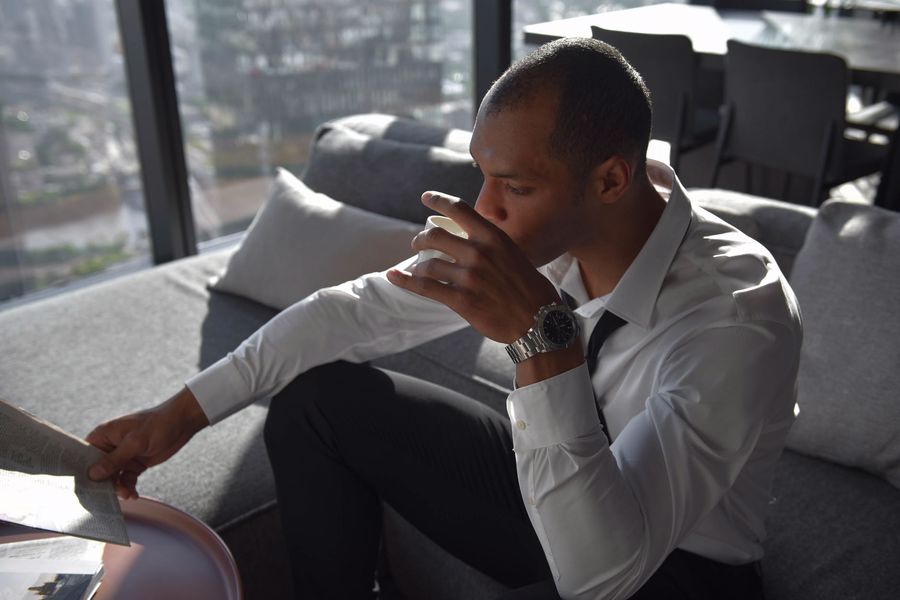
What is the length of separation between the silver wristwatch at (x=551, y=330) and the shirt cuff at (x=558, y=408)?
3cm

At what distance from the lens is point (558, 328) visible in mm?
899

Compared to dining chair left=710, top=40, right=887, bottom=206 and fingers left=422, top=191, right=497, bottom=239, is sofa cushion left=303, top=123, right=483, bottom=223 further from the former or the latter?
dining chair left=710, top=40, right=887, bottom=206

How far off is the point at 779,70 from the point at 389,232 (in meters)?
1.56

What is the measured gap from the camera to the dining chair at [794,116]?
8.68ft

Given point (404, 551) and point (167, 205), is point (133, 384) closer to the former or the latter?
point (404, 551)

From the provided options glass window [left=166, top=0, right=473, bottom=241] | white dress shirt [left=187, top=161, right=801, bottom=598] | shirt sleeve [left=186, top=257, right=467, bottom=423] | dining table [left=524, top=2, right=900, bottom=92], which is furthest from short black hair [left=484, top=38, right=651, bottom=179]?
glass window [left=166, top=0, right=473, bottom=241]

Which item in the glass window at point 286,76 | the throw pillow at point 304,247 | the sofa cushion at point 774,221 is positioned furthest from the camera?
the glass window at point 286,76

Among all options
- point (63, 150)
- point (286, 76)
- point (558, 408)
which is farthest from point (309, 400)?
point (286, 76)

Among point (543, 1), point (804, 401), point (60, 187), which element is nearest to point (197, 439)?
point (804, 401)

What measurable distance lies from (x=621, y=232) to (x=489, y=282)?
25cm

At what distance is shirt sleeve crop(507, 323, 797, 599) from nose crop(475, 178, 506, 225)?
0.23 meters

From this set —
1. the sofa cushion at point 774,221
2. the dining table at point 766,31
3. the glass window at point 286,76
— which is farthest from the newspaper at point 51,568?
the glass window at point 286,76

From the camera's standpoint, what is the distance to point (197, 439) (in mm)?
1557

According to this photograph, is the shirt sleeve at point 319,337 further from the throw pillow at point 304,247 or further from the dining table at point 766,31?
the dining table at point 766,31
